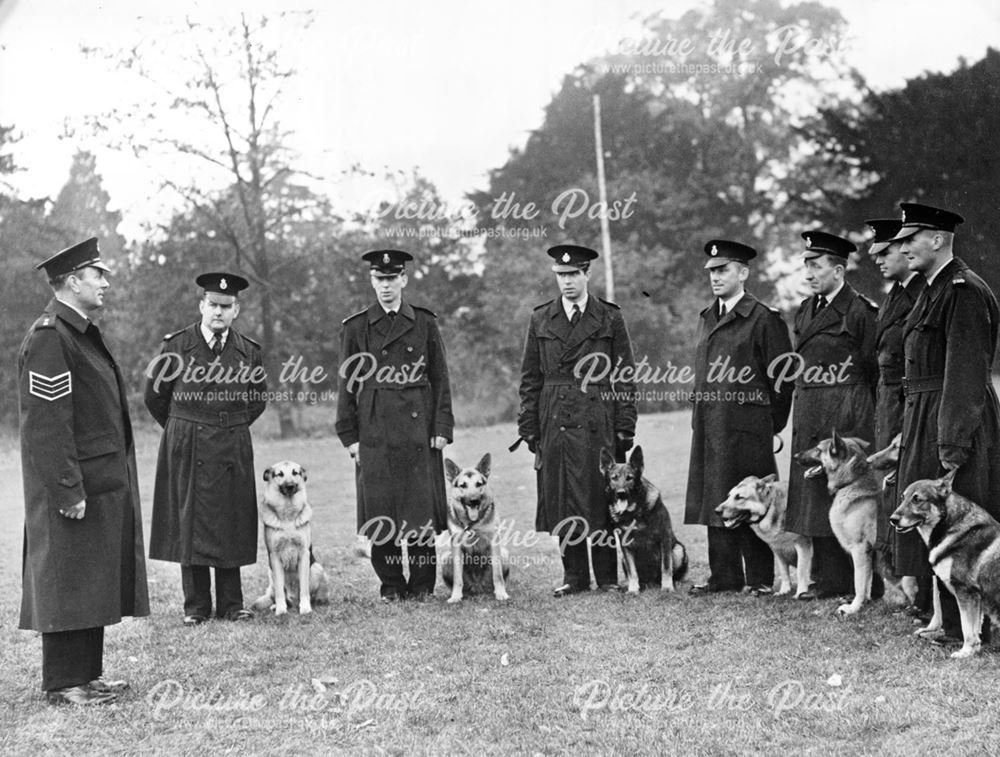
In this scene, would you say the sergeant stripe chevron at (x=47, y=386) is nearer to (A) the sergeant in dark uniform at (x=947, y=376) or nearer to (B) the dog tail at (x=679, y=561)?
(A) the sergeant in dark uniform at (x=947, y=376)

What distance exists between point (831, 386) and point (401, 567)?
3.47 meters

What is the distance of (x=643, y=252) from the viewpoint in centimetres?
2456

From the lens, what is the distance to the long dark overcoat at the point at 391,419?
7.62 m

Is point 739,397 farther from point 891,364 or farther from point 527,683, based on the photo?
point 527,683

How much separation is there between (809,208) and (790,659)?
1619 centimetres

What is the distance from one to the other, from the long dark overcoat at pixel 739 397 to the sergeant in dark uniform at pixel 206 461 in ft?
10.9

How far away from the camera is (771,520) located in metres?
7.24

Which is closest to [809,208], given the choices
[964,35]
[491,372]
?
[964,35]

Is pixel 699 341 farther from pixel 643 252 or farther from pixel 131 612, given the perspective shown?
pixel 643 252

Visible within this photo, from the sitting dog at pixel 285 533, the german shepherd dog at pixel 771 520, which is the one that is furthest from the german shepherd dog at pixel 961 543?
the sitting dog at pixel 285 533

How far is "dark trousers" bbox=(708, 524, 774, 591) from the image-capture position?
7453 mm

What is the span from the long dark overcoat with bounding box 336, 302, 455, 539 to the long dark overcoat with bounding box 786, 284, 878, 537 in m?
2.63

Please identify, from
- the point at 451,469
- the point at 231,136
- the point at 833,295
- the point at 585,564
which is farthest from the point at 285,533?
the point at 231,136

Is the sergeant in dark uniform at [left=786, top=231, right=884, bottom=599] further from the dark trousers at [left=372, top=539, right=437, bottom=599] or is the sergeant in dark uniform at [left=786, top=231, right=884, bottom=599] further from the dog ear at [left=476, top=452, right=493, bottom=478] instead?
the dark trousers at [left=372, top=539, right=437, bottom=599]
